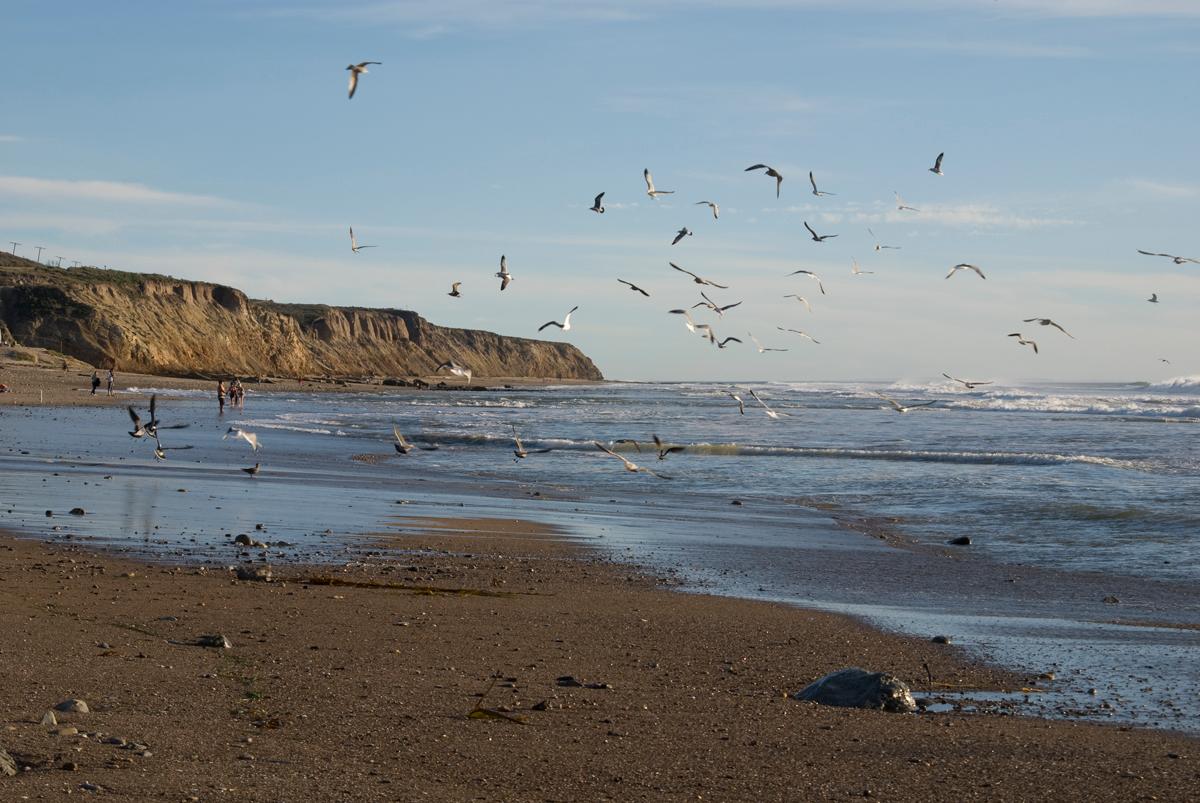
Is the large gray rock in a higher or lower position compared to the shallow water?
higher

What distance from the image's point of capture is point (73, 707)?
20.1 ft

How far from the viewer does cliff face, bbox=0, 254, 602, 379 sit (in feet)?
296

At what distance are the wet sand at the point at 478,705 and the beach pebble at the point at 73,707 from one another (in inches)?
3.7

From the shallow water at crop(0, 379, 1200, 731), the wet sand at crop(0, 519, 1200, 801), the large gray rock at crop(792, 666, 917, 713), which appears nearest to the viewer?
the wet sand at crop(0, 519, 1200, 801)

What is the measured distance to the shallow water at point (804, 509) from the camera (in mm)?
10750

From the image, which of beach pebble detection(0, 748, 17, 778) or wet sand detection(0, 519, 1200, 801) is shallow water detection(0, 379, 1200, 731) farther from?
beach pebble detection(0, 748, 17, 778)

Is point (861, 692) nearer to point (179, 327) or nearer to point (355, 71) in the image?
point (355, 71)

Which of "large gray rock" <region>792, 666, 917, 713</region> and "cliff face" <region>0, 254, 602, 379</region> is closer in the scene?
"large gray rock" <region>792, 666, 917, 713</region>

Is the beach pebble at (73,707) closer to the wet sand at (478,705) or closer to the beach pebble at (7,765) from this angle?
the wet sand at (478,705)

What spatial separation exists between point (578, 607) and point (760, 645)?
6.48ft

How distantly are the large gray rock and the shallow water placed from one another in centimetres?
96

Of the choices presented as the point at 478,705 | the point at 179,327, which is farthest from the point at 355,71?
the point at 179,327

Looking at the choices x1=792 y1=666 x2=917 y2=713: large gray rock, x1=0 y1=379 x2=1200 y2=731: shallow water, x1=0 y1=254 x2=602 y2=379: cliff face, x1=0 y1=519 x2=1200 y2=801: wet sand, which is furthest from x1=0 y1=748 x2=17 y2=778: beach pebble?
x1=0 y1=254 x2=602 y2=379: cliff face

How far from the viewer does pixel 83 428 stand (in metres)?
33.2
